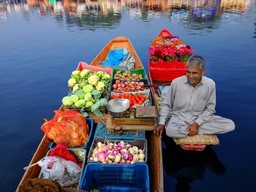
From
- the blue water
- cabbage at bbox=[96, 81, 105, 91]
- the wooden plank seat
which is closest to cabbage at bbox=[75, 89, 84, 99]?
cabbage at bbox=[96, 81, 105, 91]

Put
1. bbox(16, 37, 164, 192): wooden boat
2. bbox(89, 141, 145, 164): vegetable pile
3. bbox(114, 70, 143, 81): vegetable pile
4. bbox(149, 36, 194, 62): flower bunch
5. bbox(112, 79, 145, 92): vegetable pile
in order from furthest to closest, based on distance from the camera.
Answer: bbox(149, 36, 194, 62): flower bunch → bbox(114, 70, 143, 81): vegetable pile → bbox(112, 79, 145, 92): vegetable pile → bbox(89, 141, 145, 164): vegetable pile → bbox(16, 37, 164, 192): wooden boat

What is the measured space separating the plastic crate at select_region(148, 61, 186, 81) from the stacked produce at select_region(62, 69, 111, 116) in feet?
5.95

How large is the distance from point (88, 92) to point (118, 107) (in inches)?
62.1

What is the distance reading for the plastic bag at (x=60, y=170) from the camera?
4.02 m

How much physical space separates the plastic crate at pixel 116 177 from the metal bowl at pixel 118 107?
4.84 ft

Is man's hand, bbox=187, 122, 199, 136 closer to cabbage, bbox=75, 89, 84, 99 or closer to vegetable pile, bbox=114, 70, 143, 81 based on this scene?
vegetable pile, bbox=114, 70, 143, 81

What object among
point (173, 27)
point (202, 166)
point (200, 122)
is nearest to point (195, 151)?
point (202, 166)

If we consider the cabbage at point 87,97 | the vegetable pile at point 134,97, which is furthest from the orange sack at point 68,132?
the vegetable pile at point 134,97

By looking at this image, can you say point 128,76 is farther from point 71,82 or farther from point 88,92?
point 71,82

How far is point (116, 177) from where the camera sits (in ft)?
13.7

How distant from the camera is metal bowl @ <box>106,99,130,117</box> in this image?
5.28 meters

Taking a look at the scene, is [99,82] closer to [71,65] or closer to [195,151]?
[195,151]

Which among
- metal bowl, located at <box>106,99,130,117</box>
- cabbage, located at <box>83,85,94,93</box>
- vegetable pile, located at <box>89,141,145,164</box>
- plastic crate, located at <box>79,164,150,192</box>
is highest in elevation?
metal bowl, located at <box>106,99,130,117</box>

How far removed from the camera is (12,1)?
1779 inches
